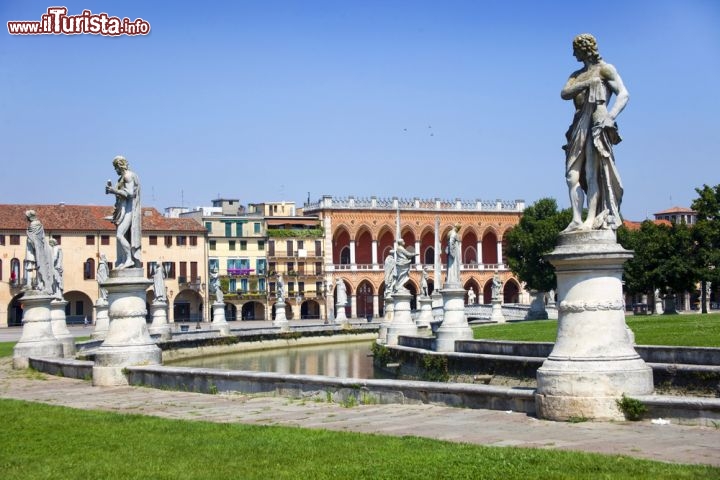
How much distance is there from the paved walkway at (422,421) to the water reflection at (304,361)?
11461 mm

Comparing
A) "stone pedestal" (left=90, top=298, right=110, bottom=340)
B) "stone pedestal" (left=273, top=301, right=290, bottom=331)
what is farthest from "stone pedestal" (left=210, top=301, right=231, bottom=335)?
"stone pedestal" (left=90, top=298, right=110, bottom=340)

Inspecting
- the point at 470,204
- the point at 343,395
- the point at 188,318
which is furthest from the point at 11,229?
the point at 343,395

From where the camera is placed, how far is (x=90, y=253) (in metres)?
89.6

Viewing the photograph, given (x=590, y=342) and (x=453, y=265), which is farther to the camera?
(x=453, y=265)

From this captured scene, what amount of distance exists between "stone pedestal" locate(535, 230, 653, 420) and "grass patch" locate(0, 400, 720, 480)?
6.96 feet

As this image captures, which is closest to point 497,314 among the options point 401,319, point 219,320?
point 219,320

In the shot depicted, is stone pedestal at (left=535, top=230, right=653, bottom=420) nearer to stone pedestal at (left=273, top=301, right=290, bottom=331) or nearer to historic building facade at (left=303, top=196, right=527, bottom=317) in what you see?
stone pedestal at (left=273, top=301, right=290, bottom=331)

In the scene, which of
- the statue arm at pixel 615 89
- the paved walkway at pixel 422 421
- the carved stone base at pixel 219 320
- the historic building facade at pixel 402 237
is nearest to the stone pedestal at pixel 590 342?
the paved walkway at pixel 422 421

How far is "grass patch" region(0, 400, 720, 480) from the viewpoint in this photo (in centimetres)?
802

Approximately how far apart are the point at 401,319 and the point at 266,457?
25368 millimetres

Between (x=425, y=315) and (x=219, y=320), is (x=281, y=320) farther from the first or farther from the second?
(x=425, y=315)

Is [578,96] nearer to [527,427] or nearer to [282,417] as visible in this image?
[527,427]

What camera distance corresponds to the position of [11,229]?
86688 mm

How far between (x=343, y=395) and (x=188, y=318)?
82951mm
